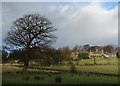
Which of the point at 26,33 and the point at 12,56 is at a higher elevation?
the point at 26,33

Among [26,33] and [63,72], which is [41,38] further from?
[63,72]

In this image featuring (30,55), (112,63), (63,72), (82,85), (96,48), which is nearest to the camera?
(82,85)

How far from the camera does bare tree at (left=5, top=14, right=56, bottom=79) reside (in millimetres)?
45553

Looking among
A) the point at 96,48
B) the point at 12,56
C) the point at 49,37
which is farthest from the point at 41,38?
the point at 96,48

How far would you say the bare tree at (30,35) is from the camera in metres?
45.6

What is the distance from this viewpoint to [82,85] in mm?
31312

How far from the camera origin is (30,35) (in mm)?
45750

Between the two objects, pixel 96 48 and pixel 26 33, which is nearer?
pixel 26 33

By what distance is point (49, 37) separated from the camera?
46.4 meters

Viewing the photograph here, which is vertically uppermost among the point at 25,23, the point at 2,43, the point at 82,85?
the point at 25,23

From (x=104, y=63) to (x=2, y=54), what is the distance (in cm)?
3609

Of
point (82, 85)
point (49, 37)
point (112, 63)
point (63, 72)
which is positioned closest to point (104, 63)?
point (112, 63)

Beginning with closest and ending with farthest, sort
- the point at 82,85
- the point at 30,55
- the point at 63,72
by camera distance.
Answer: the point at 82,85 → the point at 30,55 → the point at 63,72

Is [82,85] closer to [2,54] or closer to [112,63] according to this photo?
[2,54]
